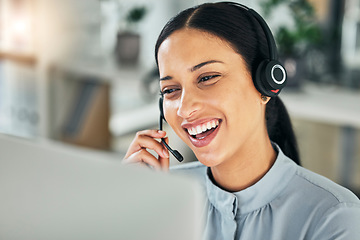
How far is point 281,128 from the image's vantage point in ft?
2.50

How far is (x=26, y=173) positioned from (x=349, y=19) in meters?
2.51

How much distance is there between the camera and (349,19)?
260 cm

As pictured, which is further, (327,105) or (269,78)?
(327,105)

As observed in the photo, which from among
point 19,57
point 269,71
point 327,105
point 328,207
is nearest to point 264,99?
point 269,71

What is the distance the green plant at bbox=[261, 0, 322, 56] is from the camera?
2342mm

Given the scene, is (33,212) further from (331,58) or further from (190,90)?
(331,58)

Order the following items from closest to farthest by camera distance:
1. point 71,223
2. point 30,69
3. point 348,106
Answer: point 71,223 → point 348,106 → point 30,69

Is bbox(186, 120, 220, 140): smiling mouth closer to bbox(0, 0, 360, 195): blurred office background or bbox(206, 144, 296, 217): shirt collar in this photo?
bbox(206, 144, 296, 217): shirt collar

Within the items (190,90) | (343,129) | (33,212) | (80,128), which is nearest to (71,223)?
(33,212)

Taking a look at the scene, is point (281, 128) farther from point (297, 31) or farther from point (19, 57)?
point (19, 57)

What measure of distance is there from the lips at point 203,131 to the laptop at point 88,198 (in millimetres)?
272

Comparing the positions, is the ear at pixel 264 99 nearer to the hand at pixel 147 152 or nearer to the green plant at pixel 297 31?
the hand at pixel 147 152

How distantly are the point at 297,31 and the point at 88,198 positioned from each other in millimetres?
2164

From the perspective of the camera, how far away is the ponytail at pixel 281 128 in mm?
722
